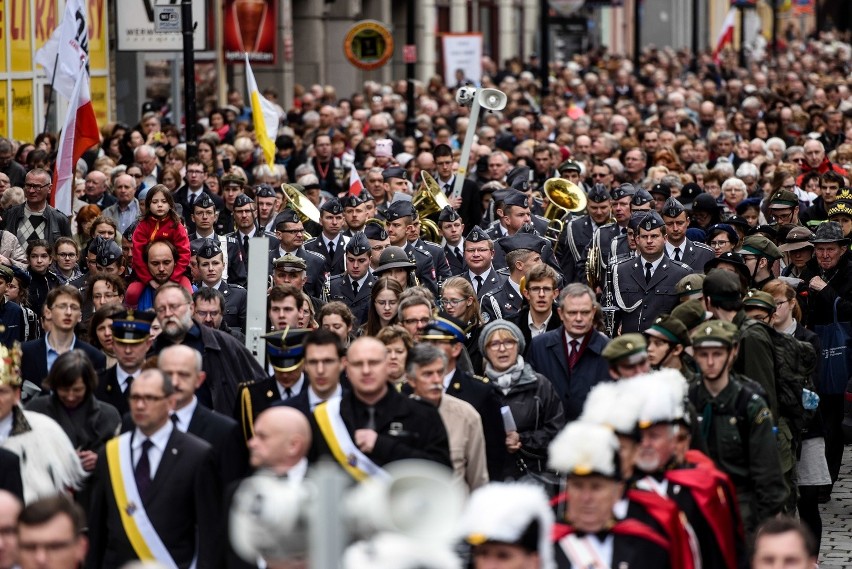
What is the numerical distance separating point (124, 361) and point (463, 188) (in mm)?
10609

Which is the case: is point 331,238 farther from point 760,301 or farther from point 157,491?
point 157,491

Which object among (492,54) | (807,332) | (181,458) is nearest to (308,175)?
(807,332)

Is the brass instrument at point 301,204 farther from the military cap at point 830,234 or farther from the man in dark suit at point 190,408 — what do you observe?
the man in dark suit at point 190,408

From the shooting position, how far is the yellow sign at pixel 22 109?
24469mm

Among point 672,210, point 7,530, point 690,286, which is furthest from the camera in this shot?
Result: point 672,210

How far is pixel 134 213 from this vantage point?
18.3m

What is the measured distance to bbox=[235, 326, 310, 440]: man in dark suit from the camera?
980 centimetres

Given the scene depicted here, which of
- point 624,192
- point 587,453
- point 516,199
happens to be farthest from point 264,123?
point 587,453

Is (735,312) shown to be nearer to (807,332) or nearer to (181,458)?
(807,332)

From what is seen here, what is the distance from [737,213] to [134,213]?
18.9 ft

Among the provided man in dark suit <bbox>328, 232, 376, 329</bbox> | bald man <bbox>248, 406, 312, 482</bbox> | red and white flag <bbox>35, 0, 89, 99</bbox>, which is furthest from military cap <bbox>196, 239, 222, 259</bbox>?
bald man <bbox>248, 406, 312, 482</bbox>

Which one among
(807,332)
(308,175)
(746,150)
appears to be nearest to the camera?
(807,332)

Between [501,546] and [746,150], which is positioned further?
[746,150]

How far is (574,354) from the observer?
11336 mm
